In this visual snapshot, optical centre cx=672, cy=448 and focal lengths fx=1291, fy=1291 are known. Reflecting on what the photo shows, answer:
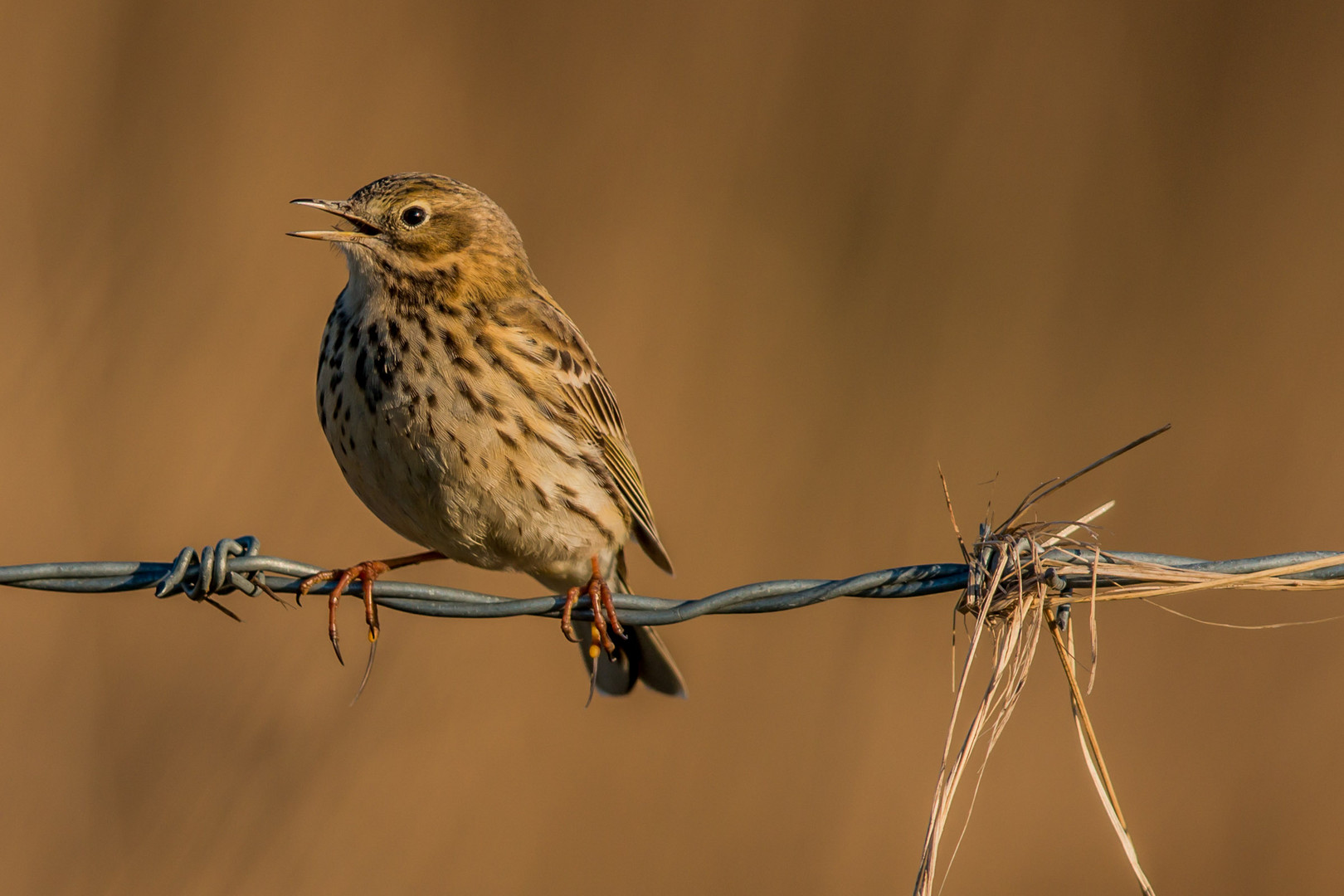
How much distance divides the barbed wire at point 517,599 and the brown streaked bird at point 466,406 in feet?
2.28

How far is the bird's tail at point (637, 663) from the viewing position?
19.4 ft

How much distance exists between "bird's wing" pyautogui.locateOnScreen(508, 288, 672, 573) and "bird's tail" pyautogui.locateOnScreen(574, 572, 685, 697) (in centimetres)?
35

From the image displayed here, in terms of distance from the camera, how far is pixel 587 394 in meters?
5.54

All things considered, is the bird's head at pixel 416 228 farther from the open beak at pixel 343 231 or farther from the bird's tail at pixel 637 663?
the bird's tail at pixel 637 663

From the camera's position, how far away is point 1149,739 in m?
8.14

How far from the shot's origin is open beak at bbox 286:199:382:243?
5172mm

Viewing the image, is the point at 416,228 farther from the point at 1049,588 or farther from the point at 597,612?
the point at 1049,588

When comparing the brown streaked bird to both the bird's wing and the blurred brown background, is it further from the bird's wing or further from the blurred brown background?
the blurred brown background

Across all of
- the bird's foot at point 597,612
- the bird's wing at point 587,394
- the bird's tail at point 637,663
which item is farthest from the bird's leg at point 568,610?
the bird's tail at point 637,663

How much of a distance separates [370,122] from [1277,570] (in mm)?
7151

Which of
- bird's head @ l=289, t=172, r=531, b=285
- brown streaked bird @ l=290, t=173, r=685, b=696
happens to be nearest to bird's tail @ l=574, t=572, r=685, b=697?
brown streaked bird @ l=290, t=173, r=685, b=696

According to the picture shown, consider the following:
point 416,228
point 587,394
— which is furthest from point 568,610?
point 416,228

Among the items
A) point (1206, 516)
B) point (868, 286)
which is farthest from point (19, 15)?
point (1206, 516)

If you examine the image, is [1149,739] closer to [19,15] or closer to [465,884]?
[465,884]
